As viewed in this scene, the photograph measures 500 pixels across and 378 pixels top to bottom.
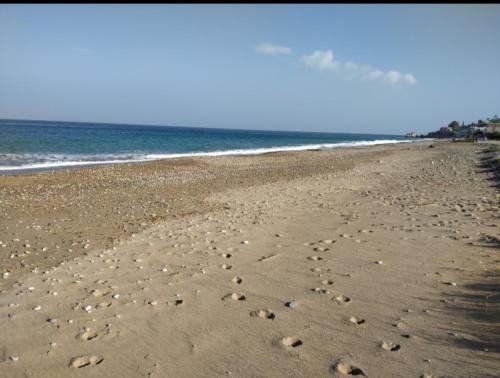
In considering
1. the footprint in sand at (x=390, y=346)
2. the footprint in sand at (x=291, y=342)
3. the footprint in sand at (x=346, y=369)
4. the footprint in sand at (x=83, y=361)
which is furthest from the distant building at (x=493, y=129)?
the footprint in sand at (x=83, y=361)

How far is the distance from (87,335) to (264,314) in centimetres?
200

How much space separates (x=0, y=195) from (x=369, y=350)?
13.8 m

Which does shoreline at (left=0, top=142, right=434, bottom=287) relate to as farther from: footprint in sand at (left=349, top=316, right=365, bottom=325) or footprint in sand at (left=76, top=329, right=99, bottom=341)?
footprint in sand at (left=349, top=316, right=365, bottom=325)

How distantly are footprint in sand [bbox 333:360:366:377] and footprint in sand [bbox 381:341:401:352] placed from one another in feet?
1.51

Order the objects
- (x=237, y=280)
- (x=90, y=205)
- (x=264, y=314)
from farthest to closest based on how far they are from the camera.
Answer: (x=90, y=205) < (x=237, y=280) < (x=264, y=314)

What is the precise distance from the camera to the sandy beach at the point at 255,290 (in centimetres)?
366

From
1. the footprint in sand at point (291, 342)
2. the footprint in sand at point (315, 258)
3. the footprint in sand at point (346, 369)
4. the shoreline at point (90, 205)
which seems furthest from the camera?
the shoreline at point (90, 205)

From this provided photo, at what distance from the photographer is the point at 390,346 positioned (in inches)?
148

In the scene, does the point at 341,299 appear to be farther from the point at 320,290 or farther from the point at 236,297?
the point at 236,297

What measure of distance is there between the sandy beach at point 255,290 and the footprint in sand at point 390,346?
0.06 feet

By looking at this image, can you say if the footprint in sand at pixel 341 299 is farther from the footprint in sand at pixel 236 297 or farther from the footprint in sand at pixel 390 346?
the footprint in sand at pixel 236 297

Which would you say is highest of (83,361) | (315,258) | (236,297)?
(315,258)

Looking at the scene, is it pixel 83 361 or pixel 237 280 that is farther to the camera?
pixel 237 280

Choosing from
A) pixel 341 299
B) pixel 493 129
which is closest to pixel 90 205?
pixel 341 299
